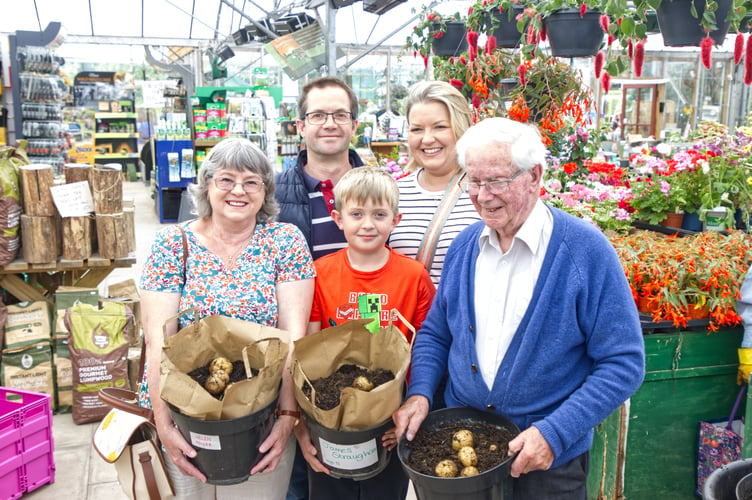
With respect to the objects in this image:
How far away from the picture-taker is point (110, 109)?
54.9 ft

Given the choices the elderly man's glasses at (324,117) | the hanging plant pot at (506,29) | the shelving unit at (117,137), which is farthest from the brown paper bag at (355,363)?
the shelving unit at (117,137)

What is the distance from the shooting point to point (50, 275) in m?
4.25

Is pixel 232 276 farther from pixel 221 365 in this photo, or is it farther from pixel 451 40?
pixel 451 40

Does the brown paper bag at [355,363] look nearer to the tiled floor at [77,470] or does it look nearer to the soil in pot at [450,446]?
the soil in pot at [450,446]

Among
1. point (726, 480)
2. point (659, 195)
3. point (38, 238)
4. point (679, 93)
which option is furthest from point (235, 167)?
point (679, 93)

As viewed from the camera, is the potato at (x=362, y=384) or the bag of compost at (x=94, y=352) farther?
the bag of compost at (x=94, y=352)

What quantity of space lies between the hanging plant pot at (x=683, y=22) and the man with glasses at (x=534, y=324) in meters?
1.92

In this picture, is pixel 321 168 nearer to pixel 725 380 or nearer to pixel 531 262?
pixel 531 262

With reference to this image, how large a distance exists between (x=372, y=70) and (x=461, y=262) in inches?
625

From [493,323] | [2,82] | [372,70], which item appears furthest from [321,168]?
[372,70]

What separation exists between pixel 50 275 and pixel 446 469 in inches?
147

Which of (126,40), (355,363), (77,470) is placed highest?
(126,40)

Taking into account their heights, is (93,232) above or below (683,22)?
below

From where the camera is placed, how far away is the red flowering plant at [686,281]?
2.39 metres
